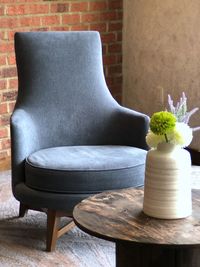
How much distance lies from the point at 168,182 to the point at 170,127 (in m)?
0.18

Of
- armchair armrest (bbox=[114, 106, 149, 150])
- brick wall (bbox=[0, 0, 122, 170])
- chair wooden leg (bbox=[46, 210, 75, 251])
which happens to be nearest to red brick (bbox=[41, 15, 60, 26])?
brick wall (bbox=[0, 0, 122, 170])

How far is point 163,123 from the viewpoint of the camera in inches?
76.0

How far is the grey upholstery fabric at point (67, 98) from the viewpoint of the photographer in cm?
297

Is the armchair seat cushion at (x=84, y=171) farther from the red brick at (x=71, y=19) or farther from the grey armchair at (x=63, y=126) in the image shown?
the red brick at (x=71, y=19)

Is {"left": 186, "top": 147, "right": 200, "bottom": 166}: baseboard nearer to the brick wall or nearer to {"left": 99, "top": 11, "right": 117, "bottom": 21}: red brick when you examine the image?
the brick wall

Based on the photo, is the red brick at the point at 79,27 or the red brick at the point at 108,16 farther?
the red brick at the point at 108,16

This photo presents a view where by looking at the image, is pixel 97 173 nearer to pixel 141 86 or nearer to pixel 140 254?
pixel 140 254

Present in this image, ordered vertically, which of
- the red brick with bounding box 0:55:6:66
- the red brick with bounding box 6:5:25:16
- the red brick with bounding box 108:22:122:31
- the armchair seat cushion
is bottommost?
the armchair seat cushion

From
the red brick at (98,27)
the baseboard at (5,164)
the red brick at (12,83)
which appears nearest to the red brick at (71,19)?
the red brick at (98,27)

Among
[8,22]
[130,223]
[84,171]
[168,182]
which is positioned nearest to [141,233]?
[130,223]

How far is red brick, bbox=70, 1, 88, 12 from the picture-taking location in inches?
165

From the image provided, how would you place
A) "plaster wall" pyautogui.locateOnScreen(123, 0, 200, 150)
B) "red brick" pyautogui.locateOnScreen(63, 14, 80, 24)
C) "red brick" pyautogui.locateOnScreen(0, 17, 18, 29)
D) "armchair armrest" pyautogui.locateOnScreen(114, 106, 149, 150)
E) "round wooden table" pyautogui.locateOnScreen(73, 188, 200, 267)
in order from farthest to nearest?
"red brick" pyautogui.locateOnScreen(63, 14, 80, 24) < "plaster wall" pyautogui.locateOnScreen(123, 0, 200, 150) < "red brick" pyautogui.locateOnScreen(0, 17, 18, 29) < "armchair armrest" pyautogui.locateOnScreen(114, 106, 149, 150) < "round wooden table" pyautogui.locateOnScreen(73, 188, 200, 267)

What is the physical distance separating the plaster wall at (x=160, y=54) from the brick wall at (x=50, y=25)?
0.33 feet

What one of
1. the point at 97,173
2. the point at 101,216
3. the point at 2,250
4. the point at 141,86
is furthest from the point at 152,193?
the point at 141,86
